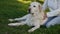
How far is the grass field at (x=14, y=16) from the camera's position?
4730mm

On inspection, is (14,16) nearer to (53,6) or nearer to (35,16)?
(35,16)

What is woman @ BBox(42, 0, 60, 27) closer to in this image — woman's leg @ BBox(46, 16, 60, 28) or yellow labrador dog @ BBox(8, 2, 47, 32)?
woman's leg @ BBox(46, 16, 60, 28)

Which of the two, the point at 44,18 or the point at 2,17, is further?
the point at 2,17

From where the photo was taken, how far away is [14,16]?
20.0 ft

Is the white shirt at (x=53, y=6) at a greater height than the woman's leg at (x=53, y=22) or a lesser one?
greater

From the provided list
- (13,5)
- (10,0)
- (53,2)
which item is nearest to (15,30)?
(53,2)

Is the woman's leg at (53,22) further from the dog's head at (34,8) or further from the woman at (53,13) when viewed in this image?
the dog's head at (34,8)

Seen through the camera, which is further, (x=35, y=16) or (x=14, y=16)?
(x=14, y=16)

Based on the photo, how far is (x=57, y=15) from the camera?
4930mm

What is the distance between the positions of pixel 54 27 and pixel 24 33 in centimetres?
72

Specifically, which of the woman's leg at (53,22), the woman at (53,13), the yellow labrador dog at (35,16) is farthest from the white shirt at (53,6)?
the yellow labrador dog at (35,16)

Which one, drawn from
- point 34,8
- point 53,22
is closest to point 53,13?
point 53,22

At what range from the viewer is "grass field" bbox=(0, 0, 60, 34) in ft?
15.5

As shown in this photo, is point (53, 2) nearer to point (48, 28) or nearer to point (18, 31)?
point (48, 28)
